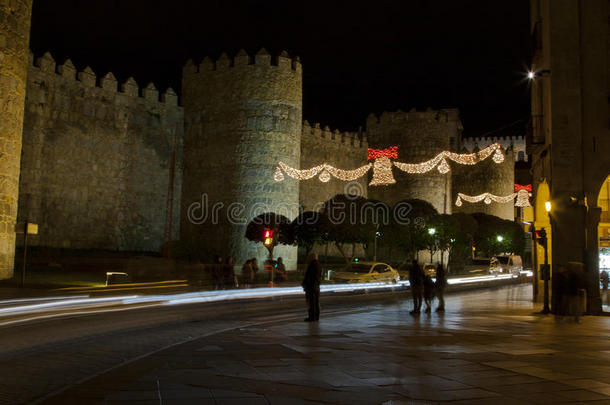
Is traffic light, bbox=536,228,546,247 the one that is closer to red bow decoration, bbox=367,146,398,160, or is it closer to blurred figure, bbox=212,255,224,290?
blurred figure, bbox=212,255,224,290

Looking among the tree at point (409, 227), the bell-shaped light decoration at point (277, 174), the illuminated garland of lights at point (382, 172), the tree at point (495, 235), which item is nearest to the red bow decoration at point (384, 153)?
the illuminated garland of lights at point (382, 172)

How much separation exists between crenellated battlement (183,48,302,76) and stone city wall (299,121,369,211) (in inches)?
280

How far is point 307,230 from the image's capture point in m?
24.0

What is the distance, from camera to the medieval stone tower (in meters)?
24.9

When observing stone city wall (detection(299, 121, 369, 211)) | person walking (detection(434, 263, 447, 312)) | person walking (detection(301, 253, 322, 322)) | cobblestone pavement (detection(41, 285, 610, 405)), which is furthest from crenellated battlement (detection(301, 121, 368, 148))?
cobblestone pavement (detection(41, 285, 610, 405))

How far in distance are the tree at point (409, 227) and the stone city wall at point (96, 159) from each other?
1061cm

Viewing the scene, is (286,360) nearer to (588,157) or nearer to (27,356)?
(27,356)

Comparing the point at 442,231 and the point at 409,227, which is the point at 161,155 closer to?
the point at 409,227

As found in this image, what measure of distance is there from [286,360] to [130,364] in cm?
149

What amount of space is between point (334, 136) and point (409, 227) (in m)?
7.12

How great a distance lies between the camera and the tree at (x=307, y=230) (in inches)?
944

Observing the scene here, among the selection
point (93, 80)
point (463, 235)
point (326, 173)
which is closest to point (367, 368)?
point (93, 80)

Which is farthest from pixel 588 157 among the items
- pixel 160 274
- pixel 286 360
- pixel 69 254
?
pixel 69 254

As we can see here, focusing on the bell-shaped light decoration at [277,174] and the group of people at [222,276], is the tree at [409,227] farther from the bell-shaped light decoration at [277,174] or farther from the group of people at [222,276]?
the group of people at [222,276]
